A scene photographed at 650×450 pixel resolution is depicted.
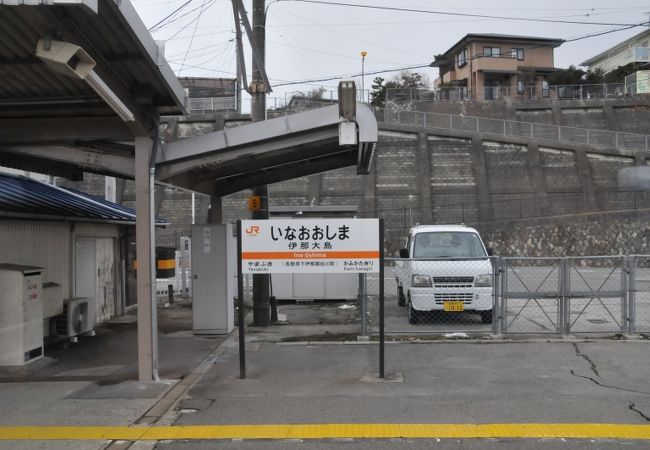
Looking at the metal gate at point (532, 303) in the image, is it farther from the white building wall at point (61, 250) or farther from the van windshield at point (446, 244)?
the white building wall at point (61, 250)

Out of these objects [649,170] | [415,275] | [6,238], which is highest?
[649,170]

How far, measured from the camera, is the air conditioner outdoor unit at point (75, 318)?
1056 cm

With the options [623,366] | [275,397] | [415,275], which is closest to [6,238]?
[275,397]

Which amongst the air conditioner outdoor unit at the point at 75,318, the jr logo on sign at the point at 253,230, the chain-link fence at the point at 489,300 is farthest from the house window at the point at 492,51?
the jr logo on sign at the point at 253,230

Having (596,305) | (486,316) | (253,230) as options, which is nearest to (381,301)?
(253,230)

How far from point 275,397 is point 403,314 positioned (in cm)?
673

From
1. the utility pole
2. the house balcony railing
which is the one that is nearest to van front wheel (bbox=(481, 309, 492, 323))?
the utility pole

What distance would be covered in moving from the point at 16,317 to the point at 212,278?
136 inches

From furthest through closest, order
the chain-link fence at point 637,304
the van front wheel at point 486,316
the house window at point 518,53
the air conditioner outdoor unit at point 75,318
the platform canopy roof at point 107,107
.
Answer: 1. the house window at point 518,53
2. the van front wheel at point 486,316
3. the air conditioner outdoor unit at point 75,318
4. the chain-link fence at point 637,304
5. the platform canopy roof at point 107,107

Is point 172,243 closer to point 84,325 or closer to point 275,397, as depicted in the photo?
point 84,325

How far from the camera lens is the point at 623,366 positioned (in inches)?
329

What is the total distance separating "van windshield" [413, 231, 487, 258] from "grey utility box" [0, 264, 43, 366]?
7522 millimetres

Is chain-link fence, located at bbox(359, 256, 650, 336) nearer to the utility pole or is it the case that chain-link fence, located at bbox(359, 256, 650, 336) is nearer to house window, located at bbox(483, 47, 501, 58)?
the utility pole

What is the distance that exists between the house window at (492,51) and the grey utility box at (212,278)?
5151cm
